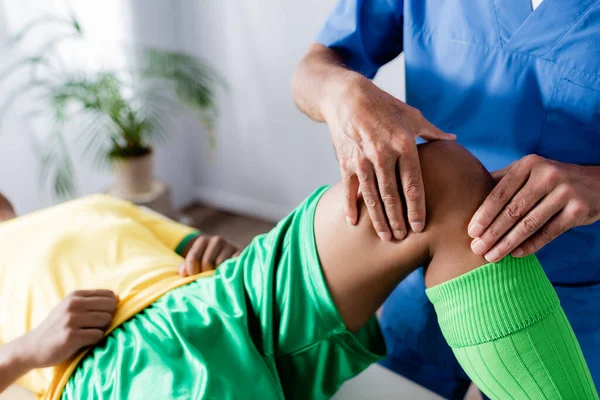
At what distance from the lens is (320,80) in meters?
0.91

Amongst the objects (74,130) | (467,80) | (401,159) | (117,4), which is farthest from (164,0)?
(401,159)

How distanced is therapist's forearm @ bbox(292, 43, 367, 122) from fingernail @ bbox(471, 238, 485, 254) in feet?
0.89

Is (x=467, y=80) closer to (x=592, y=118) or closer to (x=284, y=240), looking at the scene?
(x=592, y=118)

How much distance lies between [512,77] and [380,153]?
0.32 meters

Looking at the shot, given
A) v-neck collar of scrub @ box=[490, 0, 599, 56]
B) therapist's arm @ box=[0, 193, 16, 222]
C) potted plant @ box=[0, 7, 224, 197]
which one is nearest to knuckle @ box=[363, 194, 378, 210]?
v-neck collar of scrub @ box=[490, 0, 599, 56]

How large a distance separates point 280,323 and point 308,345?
57 millimetres

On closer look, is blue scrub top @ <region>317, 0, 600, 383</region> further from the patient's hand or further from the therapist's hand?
the patient's hand

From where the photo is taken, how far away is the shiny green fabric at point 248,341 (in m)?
0.83

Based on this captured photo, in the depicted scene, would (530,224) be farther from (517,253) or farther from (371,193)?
(371,193)

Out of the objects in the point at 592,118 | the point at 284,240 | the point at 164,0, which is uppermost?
the point at 164,0

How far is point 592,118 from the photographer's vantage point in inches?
33.0

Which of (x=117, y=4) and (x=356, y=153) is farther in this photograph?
(x=117, y=4)

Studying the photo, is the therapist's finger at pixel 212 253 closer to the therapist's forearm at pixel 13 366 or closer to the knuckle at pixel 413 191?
the therapist's forearm at pixel 13 366

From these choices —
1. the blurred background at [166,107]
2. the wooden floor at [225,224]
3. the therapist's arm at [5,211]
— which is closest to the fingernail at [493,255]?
the therapist's arm at [5,211]
